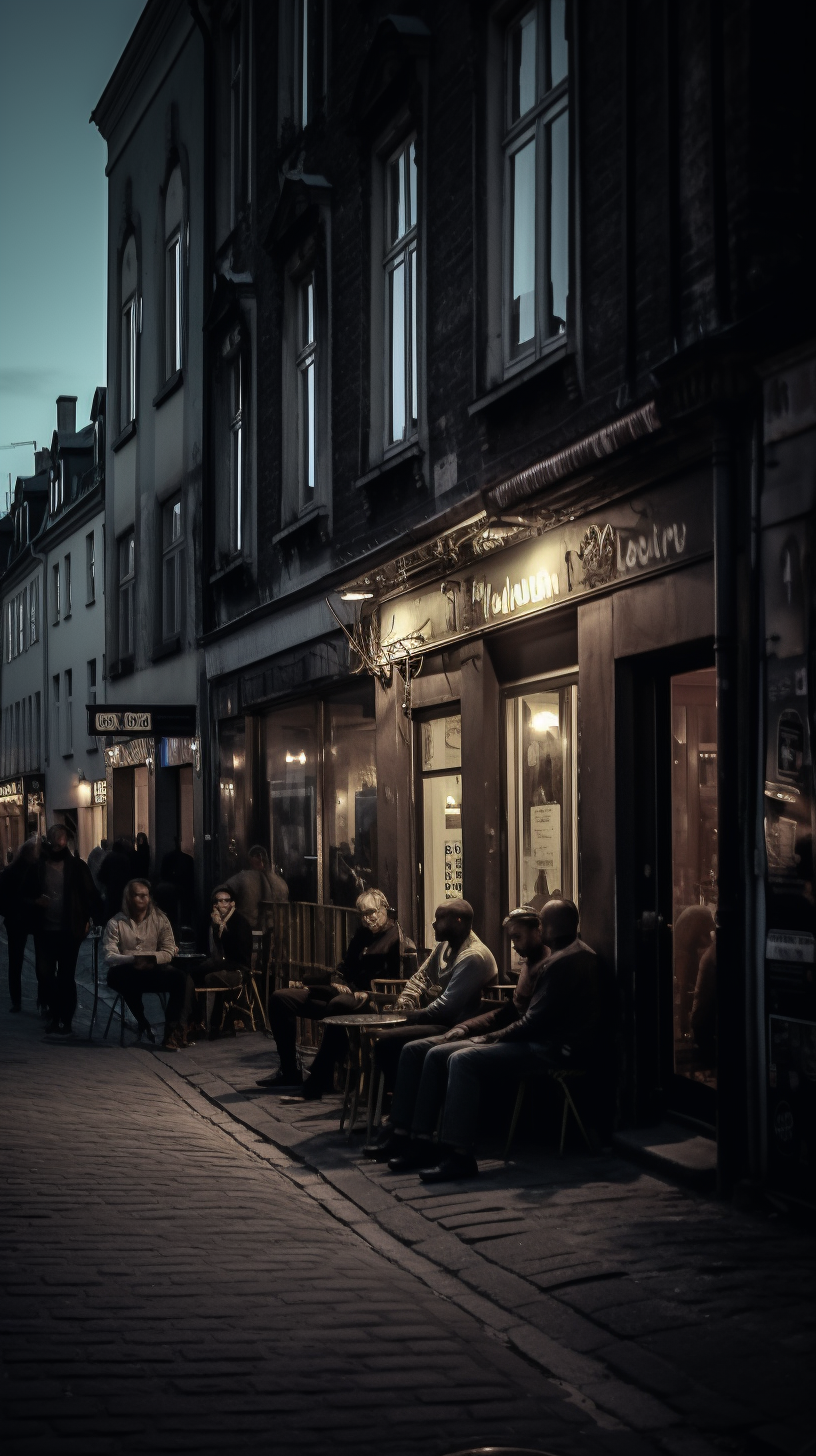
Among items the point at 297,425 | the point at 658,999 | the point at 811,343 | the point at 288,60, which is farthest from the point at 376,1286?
the point at 288,60

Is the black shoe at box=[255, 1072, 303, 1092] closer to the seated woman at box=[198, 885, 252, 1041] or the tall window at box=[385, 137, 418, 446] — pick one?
the seated woman at box=[198, 885, 252, 1041]

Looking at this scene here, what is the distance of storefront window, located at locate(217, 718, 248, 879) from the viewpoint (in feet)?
67.5

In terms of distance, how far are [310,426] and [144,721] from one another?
6.10 m

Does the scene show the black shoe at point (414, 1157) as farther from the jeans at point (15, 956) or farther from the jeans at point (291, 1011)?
the jeans at point (15, 956)

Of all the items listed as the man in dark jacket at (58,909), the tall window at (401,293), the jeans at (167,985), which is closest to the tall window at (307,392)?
the tall window at (401,293)

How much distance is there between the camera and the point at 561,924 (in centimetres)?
967

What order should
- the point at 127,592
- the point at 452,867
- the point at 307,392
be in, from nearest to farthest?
the point at 452,867, the point at 307,392, the point at 127,592

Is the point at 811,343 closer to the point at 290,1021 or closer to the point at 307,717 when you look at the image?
the point at 290,1021

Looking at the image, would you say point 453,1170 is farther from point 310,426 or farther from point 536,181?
point 310,426

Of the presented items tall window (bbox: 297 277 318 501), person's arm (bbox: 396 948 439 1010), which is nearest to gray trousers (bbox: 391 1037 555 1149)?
person's arm (bbox: 396 948 439 1010)

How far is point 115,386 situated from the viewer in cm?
2806

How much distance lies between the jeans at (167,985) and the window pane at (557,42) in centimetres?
799

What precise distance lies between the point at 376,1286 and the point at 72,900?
10.7m

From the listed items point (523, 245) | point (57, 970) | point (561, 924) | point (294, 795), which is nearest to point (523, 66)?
point (523, 245)
